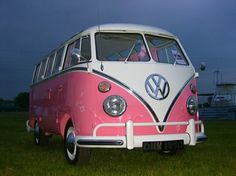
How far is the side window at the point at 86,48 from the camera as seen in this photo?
729 centimetres

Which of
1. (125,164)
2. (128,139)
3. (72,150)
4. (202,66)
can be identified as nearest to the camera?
(128,139)

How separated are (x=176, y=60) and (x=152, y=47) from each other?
53cm

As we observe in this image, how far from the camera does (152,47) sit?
24.9 ft

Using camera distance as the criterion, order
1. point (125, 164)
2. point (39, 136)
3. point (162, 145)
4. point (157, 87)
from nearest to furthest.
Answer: point (162, 145) → point (157, 87) → point (125, 164) → point (39, 136)

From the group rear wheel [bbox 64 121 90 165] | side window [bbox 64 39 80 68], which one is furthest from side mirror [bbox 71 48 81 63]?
rear wheel [bbox 64 121 90 165]

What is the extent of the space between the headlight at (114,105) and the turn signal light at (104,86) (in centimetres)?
14

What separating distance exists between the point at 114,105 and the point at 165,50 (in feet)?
5.72

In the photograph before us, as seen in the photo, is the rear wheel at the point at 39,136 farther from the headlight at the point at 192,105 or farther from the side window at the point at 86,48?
the headlight at the point at 192,105

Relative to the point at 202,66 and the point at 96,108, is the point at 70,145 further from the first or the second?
the point at 202,66

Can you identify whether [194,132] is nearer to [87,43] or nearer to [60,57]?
[87,43]

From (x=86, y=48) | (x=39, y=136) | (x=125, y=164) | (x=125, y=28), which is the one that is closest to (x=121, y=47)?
(x=125, y=28)

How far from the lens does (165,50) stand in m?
7.82

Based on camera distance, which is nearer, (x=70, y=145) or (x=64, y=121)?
(x=70, y=145)

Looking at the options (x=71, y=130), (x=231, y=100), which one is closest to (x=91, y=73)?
(x=71, y=130)
